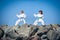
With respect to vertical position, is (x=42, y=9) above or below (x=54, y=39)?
above

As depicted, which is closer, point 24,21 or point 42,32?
point 42,32

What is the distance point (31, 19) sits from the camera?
9.09ft

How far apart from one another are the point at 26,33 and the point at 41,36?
24 centimetres

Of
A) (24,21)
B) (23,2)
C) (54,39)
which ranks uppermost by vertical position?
(23,2)

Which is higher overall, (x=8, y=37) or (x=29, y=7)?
(x=29, y=7)

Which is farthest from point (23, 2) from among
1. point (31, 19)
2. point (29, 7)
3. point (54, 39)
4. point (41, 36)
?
point (54, 39)

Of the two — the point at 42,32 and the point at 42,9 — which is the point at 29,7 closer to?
the point at 42,9

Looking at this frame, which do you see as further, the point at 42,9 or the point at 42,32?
the point at 42,9

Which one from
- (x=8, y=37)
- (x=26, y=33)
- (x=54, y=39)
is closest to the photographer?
(x=54, y=39)

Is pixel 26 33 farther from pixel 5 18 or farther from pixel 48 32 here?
pixel 5 18

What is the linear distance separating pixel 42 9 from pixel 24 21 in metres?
0.41

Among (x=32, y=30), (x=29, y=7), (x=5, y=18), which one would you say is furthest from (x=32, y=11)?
(x=32, y=30)

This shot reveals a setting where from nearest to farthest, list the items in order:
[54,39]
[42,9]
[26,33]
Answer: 1. [54,39]
2. [26,33]
3. [42,9]

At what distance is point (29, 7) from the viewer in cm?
280
